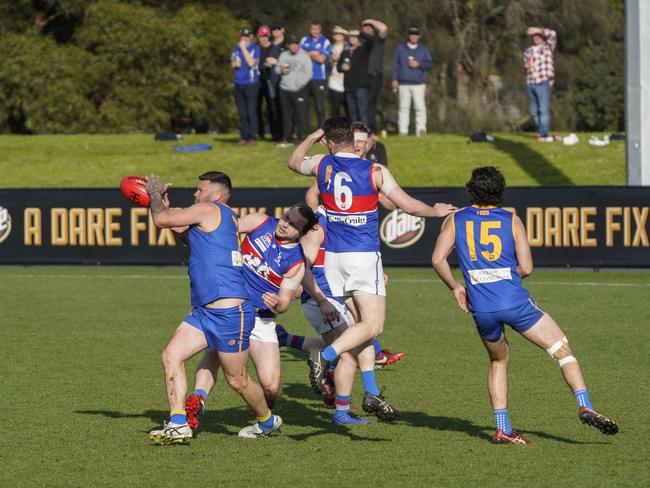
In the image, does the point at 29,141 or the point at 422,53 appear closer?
the point at 422,53

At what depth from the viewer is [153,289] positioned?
65.5 feet

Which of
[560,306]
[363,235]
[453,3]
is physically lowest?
[560,306]

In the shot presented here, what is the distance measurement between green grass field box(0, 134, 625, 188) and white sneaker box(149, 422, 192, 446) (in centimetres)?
1812

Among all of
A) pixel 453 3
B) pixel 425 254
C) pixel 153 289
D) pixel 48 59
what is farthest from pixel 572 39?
pixel 153 289

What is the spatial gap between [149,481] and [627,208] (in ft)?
46.8

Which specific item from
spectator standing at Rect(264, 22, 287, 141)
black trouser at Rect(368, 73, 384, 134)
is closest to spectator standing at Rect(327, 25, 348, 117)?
black trouser at Rect(368, 73, 384, 134)

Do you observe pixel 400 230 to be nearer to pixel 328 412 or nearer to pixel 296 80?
pixel 296 80

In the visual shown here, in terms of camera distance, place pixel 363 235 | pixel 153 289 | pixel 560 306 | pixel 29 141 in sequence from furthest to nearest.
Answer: pixel 29 141, pixel 153 289, pixel 560 306, pixel 363 235

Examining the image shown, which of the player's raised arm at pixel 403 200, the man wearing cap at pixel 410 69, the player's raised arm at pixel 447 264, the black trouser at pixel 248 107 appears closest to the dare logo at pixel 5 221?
the black trouser at pixel 248 107

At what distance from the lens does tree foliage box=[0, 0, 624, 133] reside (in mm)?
43250

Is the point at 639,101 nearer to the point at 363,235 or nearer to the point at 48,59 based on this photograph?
the point at 363,235

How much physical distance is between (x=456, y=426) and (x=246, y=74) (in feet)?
60.2

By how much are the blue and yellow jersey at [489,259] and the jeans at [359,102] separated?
17.0m

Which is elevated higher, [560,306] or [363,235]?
[363,235]
